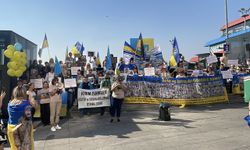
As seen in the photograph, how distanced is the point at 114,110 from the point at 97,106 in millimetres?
1605

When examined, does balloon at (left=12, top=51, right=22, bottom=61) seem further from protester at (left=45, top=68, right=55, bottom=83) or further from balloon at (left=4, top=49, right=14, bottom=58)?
protester at (left=45, top=68, right=55, bottom=83)

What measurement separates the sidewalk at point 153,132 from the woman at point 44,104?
45 centimetres

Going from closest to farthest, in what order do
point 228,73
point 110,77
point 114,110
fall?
point 114,110 < point 110,77 < point 228,73

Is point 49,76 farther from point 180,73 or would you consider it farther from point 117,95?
Result: point 180,73

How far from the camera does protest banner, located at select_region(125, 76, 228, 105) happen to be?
15040 millimetres

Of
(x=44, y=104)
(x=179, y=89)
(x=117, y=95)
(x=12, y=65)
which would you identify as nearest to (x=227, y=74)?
(x=179, y=89)

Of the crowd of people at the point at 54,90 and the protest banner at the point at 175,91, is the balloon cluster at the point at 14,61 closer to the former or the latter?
the crowd of people at the point at 54,90

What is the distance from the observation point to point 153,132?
33.3ft

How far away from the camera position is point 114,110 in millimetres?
12102

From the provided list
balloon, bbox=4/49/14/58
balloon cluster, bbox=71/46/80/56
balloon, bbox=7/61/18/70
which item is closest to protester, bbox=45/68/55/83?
balloon, bbox=7/61/18/70

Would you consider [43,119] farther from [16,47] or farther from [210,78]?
[210,78]

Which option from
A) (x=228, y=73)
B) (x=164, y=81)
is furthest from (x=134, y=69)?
(x=228, y=73)

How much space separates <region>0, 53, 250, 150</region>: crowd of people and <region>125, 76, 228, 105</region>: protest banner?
44cm

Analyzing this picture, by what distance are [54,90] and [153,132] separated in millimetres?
3754
